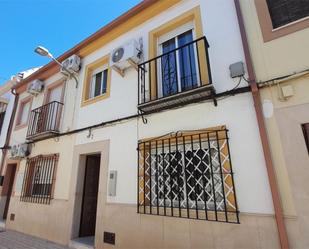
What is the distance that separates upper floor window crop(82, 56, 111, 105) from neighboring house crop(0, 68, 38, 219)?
5186 millimetres

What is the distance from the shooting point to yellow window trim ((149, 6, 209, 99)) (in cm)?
426

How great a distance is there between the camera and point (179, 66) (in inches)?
190

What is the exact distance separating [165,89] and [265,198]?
296 cm

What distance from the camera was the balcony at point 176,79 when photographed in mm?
3980

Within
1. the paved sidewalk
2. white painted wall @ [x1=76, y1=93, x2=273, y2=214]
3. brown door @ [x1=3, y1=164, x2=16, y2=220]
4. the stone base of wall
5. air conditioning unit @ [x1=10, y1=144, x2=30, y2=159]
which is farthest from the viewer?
brown door @ [x1=3, y1=164, x2=16, y2=220]

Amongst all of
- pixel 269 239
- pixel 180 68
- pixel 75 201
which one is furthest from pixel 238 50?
pixel 75 201

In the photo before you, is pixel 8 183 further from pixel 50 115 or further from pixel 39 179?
pixel 50 115

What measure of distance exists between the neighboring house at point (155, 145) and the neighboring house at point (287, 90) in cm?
24

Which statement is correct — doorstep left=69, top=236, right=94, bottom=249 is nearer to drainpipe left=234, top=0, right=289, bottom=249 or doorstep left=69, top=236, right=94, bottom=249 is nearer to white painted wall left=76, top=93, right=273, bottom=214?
white painted wall left=76, top=93, right=273, bottom=214

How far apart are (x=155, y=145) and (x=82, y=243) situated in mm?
3172

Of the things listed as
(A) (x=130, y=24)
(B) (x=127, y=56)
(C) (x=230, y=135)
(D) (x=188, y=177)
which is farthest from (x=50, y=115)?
(C) (x=230, y=135)

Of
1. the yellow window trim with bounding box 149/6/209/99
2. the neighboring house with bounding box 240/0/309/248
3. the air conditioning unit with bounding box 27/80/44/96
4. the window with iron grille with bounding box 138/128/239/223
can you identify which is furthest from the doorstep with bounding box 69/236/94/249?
the air conditioning unit with bounding box 27/80/44/96

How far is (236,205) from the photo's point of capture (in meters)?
3.19

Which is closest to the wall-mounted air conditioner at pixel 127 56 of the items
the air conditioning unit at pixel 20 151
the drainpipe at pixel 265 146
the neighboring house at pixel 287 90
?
the drainpipe at pixel 265 146
